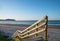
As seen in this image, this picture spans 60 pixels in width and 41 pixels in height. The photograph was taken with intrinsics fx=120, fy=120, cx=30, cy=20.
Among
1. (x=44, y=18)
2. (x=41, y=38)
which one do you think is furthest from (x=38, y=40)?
(x=44, y=18)

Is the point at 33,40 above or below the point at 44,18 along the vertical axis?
below

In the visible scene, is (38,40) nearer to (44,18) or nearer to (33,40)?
(33,40)

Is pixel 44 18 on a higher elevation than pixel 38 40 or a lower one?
higher

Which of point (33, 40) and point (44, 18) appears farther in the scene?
point (33, 40)

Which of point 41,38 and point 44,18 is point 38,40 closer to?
point 41,38

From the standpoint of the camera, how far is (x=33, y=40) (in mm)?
6910

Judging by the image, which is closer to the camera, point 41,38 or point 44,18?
point 44,18

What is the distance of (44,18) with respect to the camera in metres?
5.86

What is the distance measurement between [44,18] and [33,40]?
1711mm

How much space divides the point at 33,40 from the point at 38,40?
37 cm

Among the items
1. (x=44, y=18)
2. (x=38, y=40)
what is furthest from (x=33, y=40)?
(x=44, y=18)

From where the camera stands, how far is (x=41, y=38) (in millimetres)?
6797
